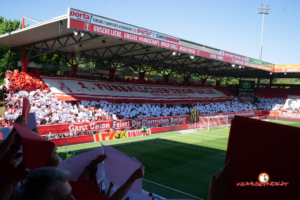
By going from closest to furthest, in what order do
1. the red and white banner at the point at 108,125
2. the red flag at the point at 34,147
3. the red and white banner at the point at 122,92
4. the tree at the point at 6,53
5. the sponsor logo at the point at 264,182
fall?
the sponsor logo at the point at 264,182, the red flag at the point at 34,147, the red and white banner at the point at 108,125, the red and white banner at the point at 122,92, the tree at the point at 6,53

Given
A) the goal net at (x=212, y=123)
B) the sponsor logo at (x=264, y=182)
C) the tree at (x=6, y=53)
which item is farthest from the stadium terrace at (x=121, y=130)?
the tree at (x=6, y=53)

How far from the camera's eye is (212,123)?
26.3m

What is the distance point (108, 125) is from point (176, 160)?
334 inches

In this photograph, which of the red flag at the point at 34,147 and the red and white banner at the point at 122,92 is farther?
the red and white banner at the point at 122,92

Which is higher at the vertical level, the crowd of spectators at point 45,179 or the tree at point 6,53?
the tree at point 6,53

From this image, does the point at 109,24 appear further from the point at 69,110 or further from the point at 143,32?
the point at 69,110

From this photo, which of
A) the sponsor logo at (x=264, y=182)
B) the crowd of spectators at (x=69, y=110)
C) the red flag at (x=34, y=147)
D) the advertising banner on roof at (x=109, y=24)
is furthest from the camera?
the crowd of spectators at (x=69, y=110)

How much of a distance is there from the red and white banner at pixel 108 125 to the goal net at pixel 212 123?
2.11 meters

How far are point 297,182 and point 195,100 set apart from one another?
33.8 meters

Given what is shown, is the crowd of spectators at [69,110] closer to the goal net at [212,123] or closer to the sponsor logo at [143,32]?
the goal net at [212,123]

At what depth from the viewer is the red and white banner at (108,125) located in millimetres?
15922

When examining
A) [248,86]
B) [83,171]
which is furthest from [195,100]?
[83,171]

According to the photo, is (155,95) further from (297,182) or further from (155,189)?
(297,182)

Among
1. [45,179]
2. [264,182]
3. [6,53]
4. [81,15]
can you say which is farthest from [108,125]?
[6,53]
